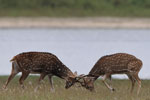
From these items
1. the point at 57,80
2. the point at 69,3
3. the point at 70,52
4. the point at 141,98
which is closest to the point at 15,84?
the point at 57,80

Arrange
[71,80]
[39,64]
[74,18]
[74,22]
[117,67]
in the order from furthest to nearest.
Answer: [74,22] → [74,18] → [39,64] → [117,67] → [71,80]

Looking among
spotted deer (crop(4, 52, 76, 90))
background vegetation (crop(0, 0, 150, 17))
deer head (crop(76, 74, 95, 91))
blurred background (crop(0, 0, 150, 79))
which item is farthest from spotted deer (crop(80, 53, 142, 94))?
background vegetation (crop(0, 0, 150, 17))

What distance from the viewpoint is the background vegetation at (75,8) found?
7181 cm

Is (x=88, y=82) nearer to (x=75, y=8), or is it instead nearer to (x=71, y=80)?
(x=71, y=80)

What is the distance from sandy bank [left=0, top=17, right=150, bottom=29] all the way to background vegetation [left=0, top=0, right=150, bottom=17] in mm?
707

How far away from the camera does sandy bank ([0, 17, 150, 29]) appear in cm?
7019

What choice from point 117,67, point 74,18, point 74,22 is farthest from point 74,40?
point 117,67

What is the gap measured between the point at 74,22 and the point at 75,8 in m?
3.86

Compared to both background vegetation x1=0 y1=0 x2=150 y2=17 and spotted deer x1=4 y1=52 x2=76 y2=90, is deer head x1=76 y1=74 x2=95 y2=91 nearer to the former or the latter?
spotted deer x1=4 y1=52 x2=76 y2=90

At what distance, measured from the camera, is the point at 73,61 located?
34438mm

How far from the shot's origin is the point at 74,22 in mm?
71438

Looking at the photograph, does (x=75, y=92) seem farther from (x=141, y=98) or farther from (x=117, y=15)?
(x=117, y=15)

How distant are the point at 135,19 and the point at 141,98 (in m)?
56.0

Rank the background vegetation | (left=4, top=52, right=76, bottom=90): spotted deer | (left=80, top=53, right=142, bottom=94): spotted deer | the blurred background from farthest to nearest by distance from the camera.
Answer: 1. the background vegetation
2. the blurred background
3. (left=4, top=52, right=76, bottom=90): spotted deer
4. (left=80, top=53, right=142, bottom=94): spotted deer
